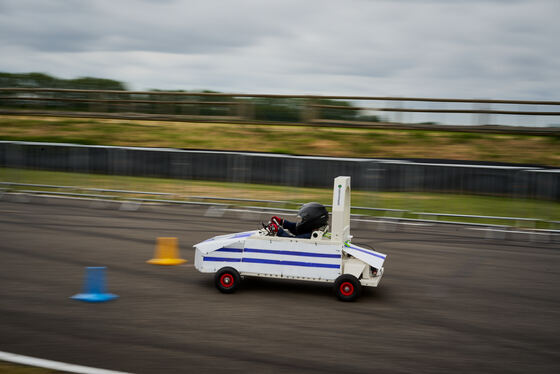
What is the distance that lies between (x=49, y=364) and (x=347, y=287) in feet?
14.7

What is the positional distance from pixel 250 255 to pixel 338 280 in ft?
4.91

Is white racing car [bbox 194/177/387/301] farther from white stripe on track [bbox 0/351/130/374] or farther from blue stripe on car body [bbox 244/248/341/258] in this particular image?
white stripe on track [bbox 0/351/130/374]

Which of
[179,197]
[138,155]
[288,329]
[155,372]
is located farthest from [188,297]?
[138,155]

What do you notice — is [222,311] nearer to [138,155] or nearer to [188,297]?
[188,297]

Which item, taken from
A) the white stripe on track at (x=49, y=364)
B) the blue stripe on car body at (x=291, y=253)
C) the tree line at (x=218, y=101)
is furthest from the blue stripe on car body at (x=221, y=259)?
the tree line at (x=218, y=101)

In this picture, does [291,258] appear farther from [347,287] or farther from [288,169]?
[288,169]

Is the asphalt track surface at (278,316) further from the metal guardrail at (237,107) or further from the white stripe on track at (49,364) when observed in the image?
the metal guardrail at (237,107)

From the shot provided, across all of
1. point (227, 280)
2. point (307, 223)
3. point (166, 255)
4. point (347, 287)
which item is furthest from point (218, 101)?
point (347, 287)

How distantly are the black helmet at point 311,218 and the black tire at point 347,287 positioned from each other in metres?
0.95

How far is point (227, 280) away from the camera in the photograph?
28.2 ft

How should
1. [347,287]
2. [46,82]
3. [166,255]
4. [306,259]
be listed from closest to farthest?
[347,287] → [306,259] → [166,255] → [46,82]

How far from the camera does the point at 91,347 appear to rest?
618cm

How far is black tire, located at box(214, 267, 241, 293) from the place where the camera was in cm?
858

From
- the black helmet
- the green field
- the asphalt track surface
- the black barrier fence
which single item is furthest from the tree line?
the black helmet
